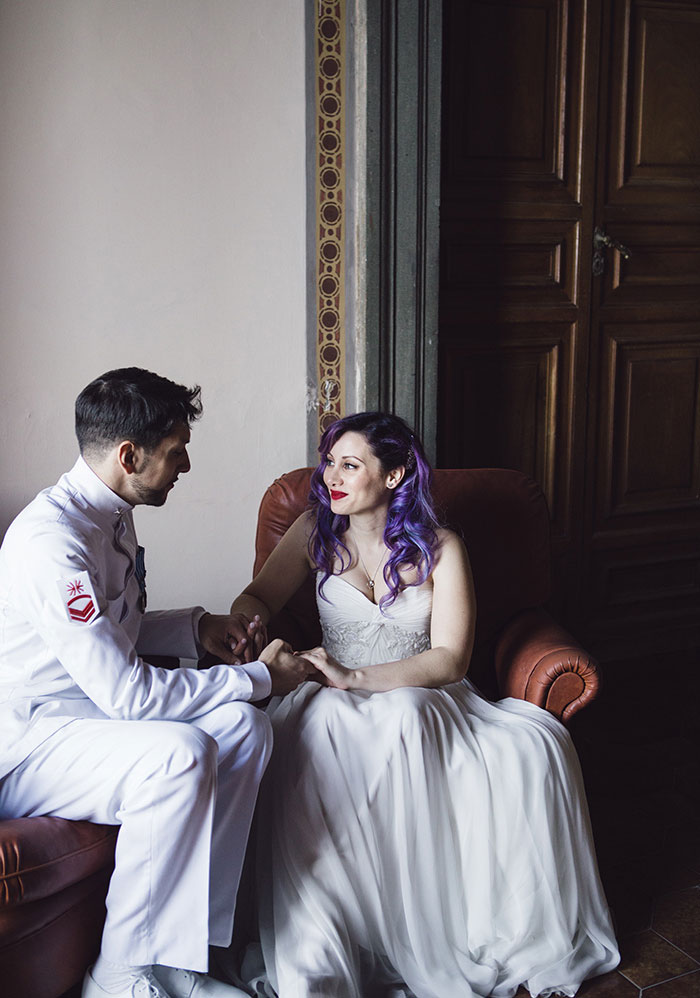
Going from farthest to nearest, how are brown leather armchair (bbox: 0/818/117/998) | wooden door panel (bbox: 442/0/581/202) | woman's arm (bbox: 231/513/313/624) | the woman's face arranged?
wooden door panel (bbox: 442/0/581/202)
woman's arm (bbox: 231/513/313/624)
the woman's face
brown leather armchair (bbox: 0/818/117/998)

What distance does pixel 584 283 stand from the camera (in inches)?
144

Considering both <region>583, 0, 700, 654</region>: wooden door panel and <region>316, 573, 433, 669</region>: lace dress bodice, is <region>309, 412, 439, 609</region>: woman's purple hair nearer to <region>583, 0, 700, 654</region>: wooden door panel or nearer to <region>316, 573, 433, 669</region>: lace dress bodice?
<region>316, 573, 433, 669</region>: lace dress bodice

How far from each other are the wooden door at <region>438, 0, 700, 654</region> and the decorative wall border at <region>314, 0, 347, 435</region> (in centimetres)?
44

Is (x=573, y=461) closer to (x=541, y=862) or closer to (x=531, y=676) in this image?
(x=531, y=676)

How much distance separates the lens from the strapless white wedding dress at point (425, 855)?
2.03 metres

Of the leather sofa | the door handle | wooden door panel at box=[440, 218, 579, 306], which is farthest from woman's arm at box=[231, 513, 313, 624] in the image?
the door handle

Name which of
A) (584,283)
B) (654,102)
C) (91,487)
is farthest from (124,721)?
(654,102)

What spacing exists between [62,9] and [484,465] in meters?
1.96

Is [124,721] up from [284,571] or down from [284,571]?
down

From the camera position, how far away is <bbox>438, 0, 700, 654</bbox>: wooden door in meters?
3.43

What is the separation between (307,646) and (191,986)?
3.09 feet

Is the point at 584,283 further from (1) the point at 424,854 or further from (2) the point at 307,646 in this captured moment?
(1) the point at 424,854

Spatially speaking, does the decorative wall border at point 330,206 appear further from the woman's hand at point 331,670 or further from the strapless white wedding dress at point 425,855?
the strapless white wedding dress at point 425,855

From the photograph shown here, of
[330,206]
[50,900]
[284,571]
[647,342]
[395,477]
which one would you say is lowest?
[50,900]
